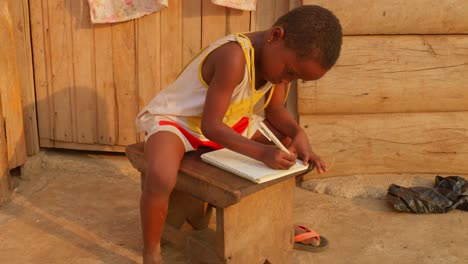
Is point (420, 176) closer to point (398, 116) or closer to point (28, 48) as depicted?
point (398, 116)

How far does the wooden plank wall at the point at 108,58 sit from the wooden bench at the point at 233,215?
4.25 feet

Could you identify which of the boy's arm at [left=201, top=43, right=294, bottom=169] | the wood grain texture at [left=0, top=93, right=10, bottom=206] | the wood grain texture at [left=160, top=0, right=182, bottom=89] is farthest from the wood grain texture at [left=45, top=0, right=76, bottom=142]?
the boy's arm at [left=201, top=43, right=294, bottom=169]

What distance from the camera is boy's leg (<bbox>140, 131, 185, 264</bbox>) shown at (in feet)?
8.72

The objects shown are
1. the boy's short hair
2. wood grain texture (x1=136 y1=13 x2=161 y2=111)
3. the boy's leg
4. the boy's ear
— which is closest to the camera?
the boy's short hair

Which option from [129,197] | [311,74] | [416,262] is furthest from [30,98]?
[416,262]

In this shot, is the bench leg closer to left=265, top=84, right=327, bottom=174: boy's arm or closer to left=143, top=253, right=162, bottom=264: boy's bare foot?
left=265, top=84, right=327, bottom=174: boy's arm

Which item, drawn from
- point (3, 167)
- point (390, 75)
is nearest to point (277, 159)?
point (390, 75)

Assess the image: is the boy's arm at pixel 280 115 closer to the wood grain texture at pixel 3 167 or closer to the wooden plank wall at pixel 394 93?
the wooden plank wall at pixel 394 93

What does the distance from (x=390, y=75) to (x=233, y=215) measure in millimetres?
1896

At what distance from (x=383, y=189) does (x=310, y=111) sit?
78cm

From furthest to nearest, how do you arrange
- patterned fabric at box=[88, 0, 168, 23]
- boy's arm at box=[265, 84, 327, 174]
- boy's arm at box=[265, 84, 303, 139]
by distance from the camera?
1. patterned fabric at box=[88, 0, 168, 23]
2. boy's arm at box=[265, 84, 303, 139]
3. boy's arm at box=[265, 84, 327, 174]

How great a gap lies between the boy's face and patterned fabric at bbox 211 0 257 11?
1.19 metres

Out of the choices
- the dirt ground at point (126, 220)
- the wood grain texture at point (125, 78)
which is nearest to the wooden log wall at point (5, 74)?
the dirt ground at point (126, 220)

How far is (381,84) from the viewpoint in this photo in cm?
389
